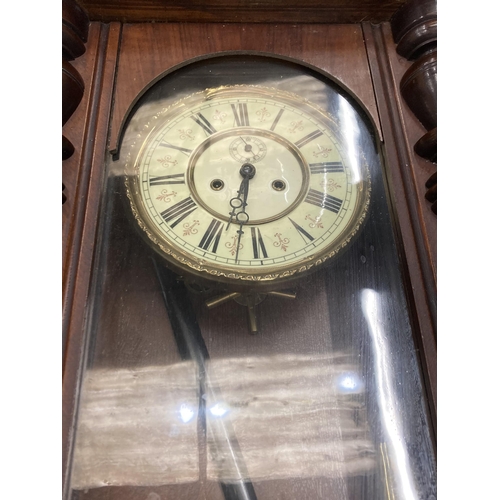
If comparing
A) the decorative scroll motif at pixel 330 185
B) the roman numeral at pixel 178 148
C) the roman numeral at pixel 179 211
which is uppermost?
the roman numeral at pixel 178 148

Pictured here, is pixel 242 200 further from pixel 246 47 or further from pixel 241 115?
pixel 246 47

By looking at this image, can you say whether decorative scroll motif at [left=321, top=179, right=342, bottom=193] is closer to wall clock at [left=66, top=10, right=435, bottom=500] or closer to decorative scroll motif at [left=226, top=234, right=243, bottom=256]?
wall clock at [left=66, top=10, right=435, bottom=500]

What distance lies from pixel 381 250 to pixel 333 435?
1.03 feet

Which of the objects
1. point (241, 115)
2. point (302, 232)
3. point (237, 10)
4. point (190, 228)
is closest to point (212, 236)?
point (190, 228)

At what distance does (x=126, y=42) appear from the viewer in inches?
44.2

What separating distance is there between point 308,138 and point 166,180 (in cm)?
27

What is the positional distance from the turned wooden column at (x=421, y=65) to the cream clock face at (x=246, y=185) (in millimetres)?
117

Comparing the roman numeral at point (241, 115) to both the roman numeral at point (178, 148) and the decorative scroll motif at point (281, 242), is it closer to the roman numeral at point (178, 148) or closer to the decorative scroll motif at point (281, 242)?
the roman numeral at point (178, 148)

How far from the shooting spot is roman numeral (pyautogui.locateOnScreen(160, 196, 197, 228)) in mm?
960

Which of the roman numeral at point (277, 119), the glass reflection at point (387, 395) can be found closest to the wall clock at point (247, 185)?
the roman numeral at point (277, 119)

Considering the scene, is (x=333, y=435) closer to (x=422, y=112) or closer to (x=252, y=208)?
(x=252, y=208)

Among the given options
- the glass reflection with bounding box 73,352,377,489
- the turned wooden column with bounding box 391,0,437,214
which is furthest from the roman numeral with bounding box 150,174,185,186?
the turned wooden column with bounding box 391,0,437,214

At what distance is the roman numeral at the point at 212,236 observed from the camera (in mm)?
939

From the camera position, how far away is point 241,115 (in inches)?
42.2
